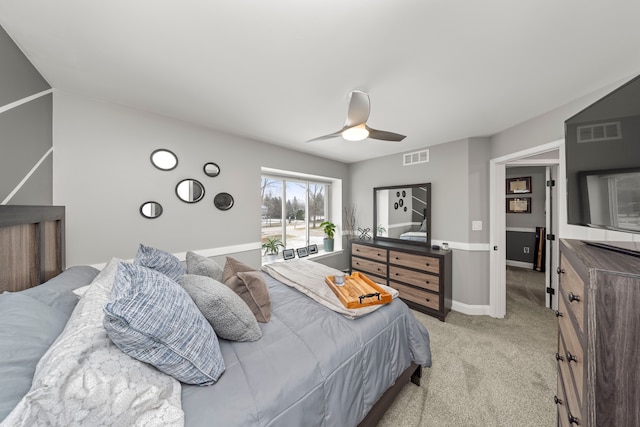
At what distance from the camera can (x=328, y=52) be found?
52.6 inches

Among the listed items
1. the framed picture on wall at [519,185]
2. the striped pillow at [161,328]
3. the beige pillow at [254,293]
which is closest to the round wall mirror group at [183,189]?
the beige pillow at [254,293]

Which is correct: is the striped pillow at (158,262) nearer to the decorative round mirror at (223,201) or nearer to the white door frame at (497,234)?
the decorative round mirror at (223,201)

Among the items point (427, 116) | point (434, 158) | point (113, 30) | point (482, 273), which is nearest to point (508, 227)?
point (482, 273)

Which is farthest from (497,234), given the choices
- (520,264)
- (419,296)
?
(520,264)

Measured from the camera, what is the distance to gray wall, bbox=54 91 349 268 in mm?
1845

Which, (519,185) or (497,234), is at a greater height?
(519,185)

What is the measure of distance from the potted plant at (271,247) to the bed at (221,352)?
177 cm

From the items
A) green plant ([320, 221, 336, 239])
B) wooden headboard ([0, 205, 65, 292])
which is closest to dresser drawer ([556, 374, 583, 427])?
wooden headboard ([0, 205, 65, 292])

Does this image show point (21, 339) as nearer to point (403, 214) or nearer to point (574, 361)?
point (574, 361)

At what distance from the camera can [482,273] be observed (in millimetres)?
2895

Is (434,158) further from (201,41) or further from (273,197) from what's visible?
(201,41)

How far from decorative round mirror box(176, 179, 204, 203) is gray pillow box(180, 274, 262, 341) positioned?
1.51 meters

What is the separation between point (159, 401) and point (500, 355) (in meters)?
2.83

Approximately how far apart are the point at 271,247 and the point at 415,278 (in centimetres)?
226
